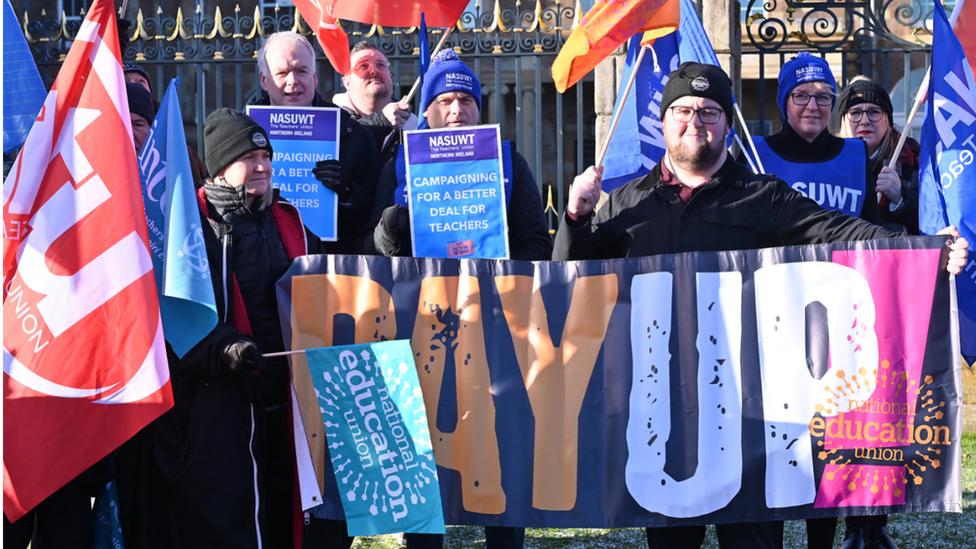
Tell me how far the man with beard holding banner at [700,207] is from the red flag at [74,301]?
156cm

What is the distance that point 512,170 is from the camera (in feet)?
14.3

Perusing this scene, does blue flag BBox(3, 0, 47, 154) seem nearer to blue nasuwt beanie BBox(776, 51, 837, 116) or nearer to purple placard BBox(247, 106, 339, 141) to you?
purple placard BBox(247, 106, 339, 141)

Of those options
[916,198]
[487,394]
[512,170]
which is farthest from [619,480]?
[916,198]

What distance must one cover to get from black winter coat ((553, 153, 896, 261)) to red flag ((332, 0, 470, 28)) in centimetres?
206

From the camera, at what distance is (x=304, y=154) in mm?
4703

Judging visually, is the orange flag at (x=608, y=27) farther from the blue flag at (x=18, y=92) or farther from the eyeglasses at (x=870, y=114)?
the blue flag at (x=18, y=92)

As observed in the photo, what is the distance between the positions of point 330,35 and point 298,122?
0.89 m

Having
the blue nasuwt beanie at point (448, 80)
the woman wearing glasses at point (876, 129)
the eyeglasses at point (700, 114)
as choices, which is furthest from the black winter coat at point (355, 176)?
the woman wearing glasses at point (876, 129)

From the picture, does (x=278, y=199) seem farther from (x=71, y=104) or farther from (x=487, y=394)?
(x=487, y=394)

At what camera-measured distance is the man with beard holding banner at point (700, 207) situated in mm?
3707

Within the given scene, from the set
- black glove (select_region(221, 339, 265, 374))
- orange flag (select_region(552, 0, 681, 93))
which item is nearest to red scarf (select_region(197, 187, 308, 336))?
black glove (select_region(221, 339, 265, 374))

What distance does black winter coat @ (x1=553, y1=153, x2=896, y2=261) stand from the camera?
3.76 m

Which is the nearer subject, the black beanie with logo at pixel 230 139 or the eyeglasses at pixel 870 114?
the black beanie with logo at pixel 230 139

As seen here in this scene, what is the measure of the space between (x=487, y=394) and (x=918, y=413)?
152cm
